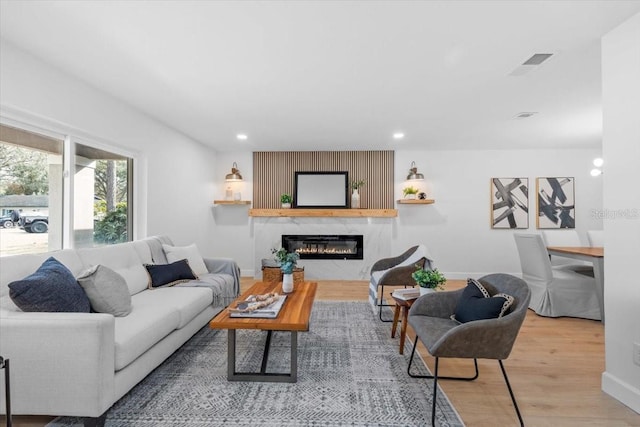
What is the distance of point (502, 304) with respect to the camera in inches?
77.7

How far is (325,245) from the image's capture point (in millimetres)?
6039

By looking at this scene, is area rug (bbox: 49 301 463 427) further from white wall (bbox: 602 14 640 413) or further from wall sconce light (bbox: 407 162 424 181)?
wall sconce light (bbox: 407 162 424 181)

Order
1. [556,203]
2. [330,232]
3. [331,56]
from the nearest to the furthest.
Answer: [331,56], [556,203], [330,232]

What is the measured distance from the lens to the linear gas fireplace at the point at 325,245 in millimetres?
5930

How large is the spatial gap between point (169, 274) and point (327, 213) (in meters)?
3.10

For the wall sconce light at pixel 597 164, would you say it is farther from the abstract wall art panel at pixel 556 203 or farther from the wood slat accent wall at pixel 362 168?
the wood slat accent wall at pixel 362 168

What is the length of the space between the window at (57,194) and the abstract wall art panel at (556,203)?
21.9ft

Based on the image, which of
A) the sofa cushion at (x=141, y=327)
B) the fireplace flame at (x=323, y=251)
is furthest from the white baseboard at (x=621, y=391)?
the fireplace flame at (x=323, y=251)

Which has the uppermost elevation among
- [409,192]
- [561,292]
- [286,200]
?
[409,192]

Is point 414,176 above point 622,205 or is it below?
above

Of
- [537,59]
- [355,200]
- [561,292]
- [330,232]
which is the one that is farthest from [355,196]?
[537,59]

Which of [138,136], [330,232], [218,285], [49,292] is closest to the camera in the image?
[49,292]

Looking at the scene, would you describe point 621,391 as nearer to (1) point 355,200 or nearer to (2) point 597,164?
(2) point 597,164

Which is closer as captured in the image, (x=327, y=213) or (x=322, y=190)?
(x=327, y=213)
